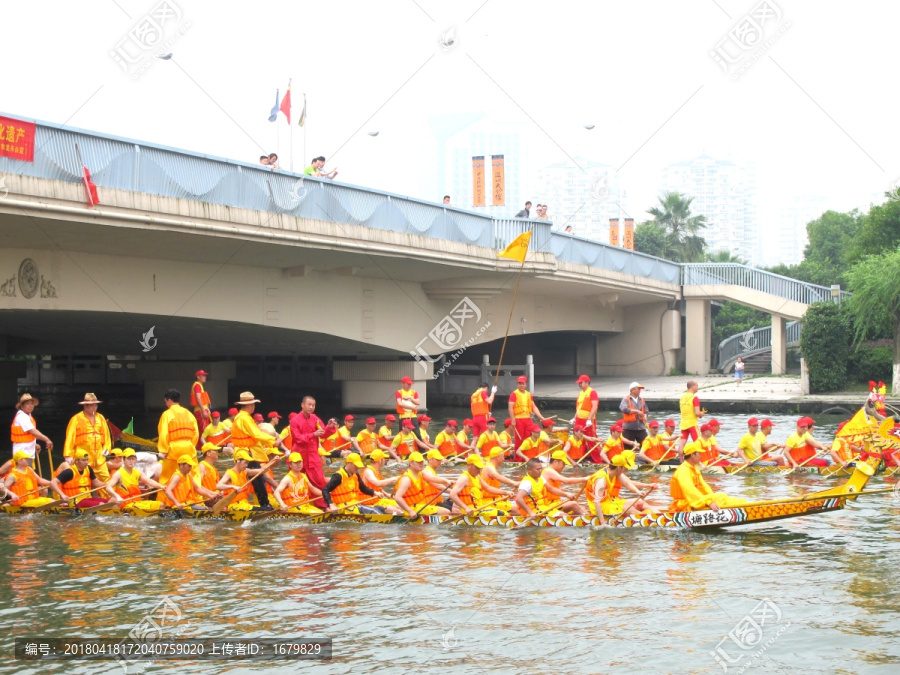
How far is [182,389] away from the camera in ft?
124

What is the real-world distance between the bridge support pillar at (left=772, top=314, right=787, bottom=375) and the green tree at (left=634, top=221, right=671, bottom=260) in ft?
75.3

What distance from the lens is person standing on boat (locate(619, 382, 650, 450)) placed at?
827 inches

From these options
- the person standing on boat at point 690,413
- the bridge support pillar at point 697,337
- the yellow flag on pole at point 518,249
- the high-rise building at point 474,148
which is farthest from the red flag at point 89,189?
the high-rise building at point 474,148

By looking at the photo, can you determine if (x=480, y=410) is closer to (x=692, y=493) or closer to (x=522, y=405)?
(x=522, y=405)

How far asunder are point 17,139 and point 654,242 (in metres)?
55.0

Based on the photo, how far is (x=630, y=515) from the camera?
13.8 m

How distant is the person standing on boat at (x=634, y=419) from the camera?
2100cm

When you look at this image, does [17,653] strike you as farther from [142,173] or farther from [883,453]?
[883,453]

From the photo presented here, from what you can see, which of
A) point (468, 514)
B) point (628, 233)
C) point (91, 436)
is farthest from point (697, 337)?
point (91, 436)

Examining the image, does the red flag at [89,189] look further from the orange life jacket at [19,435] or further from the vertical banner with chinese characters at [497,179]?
the vertical banner with chinese characters at [497,179]

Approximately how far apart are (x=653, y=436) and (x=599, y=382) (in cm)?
2529

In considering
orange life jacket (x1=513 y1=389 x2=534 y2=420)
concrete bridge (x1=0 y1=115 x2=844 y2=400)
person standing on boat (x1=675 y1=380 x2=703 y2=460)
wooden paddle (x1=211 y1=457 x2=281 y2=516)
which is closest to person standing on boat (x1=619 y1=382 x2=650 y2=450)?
person standing on boat (x1=675 y1=380 x2=703 y2=460)

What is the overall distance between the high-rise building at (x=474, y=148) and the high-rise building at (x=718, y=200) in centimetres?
4011

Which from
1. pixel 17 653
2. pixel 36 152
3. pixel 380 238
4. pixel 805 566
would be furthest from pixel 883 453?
pixel 36 152
